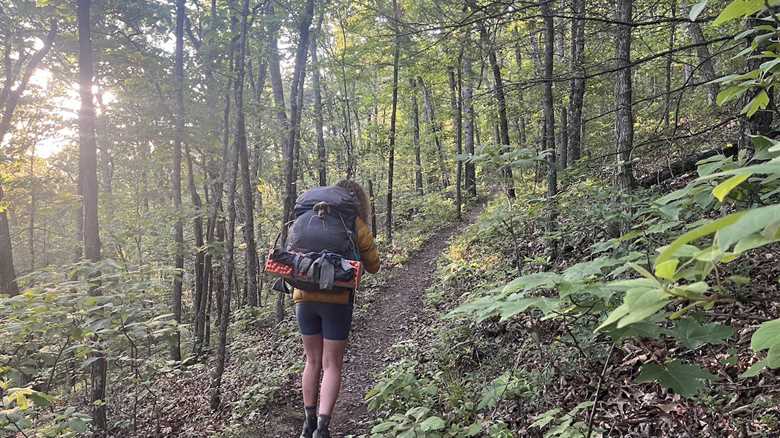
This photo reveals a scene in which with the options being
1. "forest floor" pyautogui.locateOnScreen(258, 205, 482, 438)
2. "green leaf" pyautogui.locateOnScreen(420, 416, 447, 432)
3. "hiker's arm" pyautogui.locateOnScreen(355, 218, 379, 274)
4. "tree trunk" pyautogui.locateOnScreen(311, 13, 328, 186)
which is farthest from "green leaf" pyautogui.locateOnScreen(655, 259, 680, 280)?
"tree trunk" pyautogui.locateOnScreen(311, 13, 328, 186)

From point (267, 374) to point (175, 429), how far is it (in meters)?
1.35

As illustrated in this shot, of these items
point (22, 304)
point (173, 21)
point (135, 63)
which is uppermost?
point (173, 21)

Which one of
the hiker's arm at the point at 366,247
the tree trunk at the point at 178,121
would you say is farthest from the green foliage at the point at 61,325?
the tree trunk at the point at 178,121

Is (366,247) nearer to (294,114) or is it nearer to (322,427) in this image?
(322,427)

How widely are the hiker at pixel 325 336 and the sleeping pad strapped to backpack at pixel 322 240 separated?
0.12ft

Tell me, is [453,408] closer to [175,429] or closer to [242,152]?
[175,429]

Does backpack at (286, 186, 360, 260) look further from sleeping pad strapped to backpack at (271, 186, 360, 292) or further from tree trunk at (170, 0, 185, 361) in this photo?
tree trunk at (170, 0, 185, 361)

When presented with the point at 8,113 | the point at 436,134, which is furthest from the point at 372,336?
the point at 436,134

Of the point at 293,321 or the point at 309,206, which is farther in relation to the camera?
the point at 293,321

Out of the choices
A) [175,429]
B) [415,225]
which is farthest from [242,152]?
[415,225]

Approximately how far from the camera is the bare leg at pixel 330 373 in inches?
146

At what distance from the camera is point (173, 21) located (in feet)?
38.5

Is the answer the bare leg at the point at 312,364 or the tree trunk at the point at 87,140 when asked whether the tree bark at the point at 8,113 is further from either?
the bare leg at the point at 312,364

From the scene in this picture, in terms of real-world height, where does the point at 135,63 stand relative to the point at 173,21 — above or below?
below
